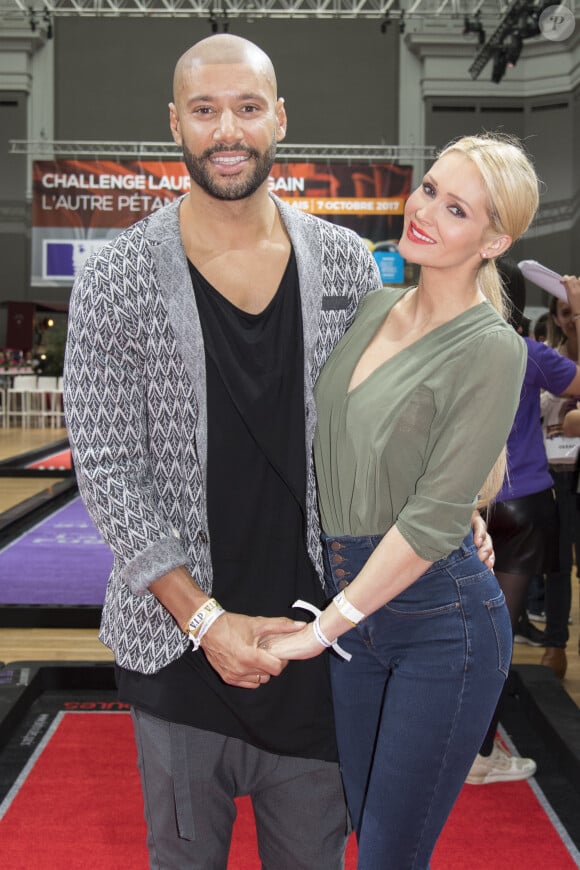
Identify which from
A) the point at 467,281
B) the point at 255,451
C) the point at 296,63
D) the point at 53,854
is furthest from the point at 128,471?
the point at 296,63

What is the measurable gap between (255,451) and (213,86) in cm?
62

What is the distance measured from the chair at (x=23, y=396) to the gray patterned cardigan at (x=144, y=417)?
16177mm

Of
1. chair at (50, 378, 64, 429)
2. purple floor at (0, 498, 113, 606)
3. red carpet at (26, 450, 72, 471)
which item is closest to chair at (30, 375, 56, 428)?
chair at (50, 378, 64, 429)

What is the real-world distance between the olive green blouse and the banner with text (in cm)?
1526

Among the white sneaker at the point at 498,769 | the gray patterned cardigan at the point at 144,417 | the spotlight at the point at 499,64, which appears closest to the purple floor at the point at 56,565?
the white sneaker at the point at 498,769

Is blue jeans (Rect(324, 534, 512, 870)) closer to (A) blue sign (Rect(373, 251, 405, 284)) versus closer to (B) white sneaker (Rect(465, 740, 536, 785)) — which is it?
(B) white sneaker (Rect(465, 740, 536, 785))

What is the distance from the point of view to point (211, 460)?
5.85ft

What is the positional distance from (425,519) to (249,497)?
1.13 feet

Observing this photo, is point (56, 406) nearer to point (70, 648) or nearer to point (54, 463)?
point (54, 463)

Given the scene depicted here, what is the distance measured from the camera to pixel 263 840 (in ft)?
6.34

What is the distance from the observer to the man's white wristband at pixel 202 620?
168cm

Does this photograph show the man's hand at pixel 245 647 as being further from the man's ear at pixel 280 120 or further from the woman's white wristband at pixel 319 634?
the man's ear at pixel 280 120

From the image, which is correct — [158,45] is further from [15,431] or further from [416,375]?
[416,375]

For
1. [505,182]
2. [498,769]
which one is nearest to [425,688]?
[505,182]
